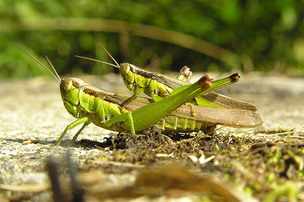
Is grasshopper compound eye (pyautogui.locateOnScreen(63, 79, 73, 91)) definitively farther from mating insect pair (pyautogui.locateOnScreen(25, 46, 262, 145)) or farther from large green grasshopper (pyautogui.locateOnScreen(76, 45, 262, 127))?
large green grasshopper (pyautogui.locateOnScreen(76, 45, 262, 127))

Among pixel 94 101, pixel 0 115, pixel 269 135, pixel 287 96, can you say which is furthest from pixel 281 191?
pixel 287 96

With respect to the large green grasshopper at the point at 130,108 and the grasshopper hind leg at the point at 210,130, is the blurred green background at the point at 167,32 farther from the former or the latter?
the grasshopper hind leg at the point at 210,130

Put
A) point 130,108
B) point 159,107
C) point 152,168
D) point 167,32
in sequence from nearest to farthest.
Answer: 1. point 152,168
2. point 159,107
3. point 130,108
4. point 167,32

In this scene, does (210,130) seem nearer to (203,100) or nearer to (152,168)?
(203,100)

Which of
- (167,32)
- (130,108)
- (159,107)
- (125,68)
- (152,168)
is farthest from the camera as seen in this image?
(167,32)

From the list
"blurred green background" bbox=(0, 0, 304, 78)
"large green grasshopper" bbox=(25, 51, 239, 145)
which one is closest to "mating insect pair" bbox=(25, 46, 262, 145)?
"large green grasshopper" bbox=(25, 51, 239, 145)

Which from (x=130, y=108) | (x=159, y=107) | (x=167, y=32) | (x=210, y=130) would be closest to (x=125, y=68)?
(x=130, y=108)

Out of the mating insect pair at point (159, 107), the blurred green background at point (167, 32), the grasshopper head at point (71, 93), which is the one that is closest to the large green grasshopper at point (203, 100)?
the mating insect pair at point (159, 107)

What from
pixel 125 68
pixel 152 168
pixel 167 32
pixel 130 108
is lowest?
pixel 152 168
